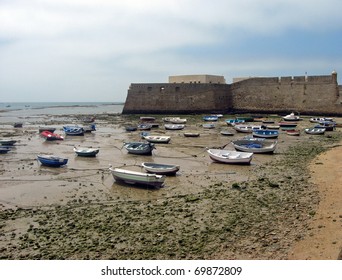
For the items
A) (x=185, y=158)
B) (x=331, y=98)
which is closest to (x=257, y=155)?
(x=185, y=158)

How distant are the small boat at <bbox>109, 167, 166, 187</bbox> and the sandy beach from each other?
0.26 m

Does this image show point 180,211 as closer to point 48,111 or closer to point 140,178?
point 140,178

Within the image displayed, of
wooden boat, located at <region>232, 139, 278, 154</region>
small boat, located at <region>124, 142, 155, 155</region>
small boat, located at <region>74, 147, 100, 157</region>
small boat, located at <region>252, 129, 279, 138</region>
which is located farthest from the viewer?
small boat, located at <region>252, 129, 279, 138</region>

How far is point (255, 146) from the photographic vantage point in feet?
57.4

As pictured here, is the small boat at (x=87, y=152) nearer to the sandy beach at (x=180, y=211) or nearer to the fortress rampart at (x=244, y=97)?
the sandy beach at (x=180, y=211)

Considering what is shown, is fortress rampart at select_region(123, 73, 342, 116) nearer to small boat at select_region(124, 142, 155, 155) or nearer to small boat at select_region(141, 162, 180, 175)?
small boat at select_region(124, 142, 155, 155)

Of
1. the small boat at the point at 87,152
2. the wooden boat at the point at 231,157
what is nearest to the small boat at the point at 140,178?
the wooden boat at the point at 231,157

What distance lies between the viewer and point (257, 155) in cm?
1678

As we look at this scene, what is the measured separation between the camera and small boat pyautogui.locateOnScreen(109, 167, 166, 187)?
10781 mm

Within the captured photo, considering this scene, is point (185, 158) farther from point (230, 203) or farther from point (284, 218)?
point (284, 218)

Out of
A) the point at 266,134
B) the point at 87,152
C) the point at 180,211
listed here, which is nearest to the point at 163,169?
the point at 180,211

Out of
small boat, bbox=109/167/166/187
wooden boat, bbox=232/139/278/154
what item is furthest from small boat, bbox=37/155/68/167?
wooden boat, bbox=232/139/278/154

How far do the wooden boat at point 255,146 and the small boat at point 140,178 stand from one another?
7.07 metres

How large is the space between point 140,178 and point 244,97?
30.9 metres
